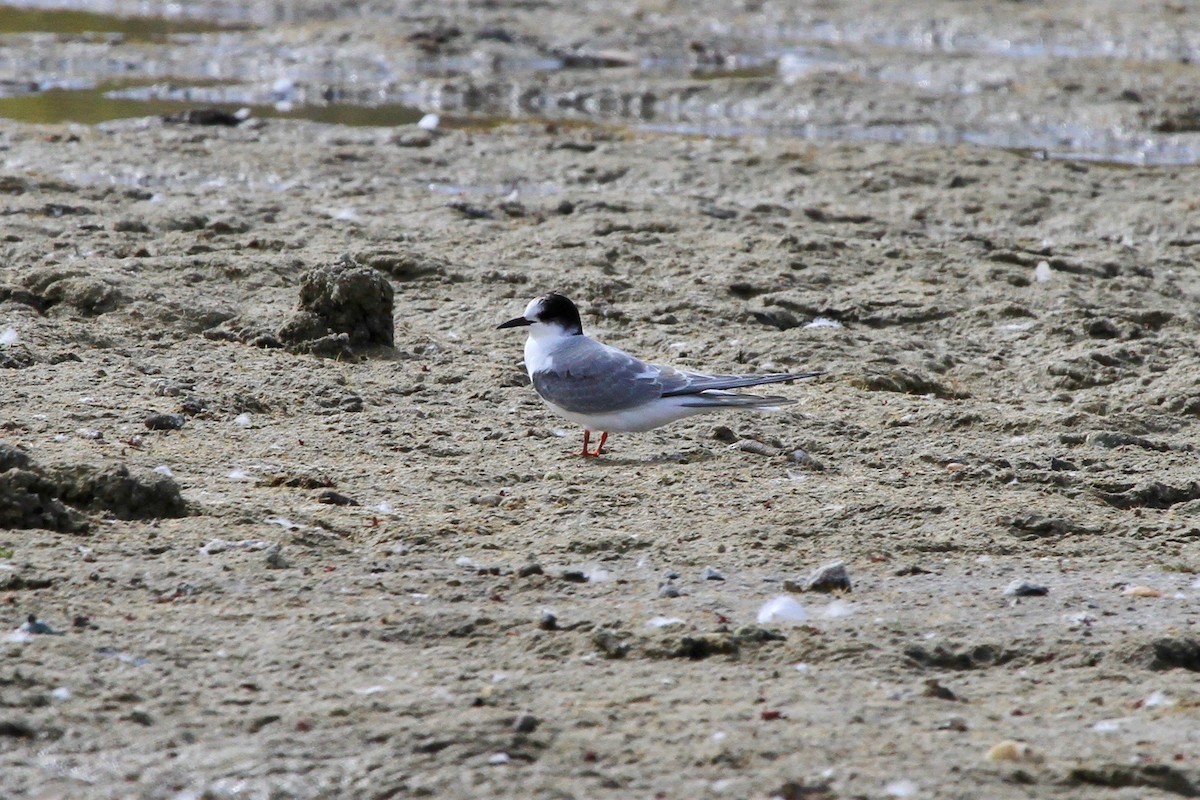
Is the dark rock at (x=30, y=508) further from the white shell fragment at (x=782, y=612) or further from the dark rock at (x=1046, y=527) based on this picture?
the dark rock at (x=1046, y=527)

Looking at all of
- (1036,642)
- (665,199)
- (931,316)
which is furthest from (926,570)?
(665,199)

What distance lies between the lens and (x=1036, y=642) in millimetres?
3832

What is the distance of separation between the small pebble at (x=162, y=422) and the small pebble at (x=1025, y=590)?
2830 mm

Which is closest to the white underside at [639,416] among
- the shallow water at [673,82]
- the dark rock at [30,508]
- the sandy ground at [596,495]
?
the sandy ground at [596,495]

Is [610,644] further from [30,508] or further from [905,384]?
[905,384]

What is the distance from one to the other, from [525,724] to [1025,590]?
163cm

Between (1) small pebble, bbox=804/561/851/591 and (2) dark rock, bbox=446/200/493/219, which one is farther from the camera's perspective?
(2) dark rock, bbox=446/200/493/219

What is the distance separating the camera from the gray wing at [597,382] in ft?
17.6

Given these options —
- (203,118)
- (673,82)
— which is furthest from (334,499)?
(673,82)

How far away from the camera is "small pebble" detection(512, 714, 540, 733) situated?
3217 millimetres

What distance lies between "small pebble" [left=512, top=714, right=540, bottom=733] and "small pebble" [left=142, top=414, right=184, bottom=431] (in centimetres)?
247

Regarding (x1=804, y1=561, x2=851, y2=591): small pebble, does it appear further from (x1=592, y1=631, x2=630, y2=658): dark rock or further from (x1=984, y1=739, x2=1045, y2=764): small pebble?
(x1=984, y1=739, x2=1045, y2=764): small pebble

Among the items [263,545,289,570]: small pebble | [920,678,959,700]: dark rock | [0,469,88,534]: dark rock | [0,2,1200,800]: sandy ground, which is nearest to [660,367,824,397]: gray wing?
[0,2,1200,800]: sandy ground

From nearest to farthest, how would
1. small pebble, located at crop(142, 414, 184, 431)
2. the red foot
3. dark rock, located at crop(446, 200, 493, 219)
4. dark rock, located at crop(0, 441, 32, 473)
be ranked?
dark rock, located at crop(0, 441, 32, 473)
small pebble, located at crop(142, 414, 184, 431)
the red foot
dark rock, located at crop(446, 200, 493, 219)
